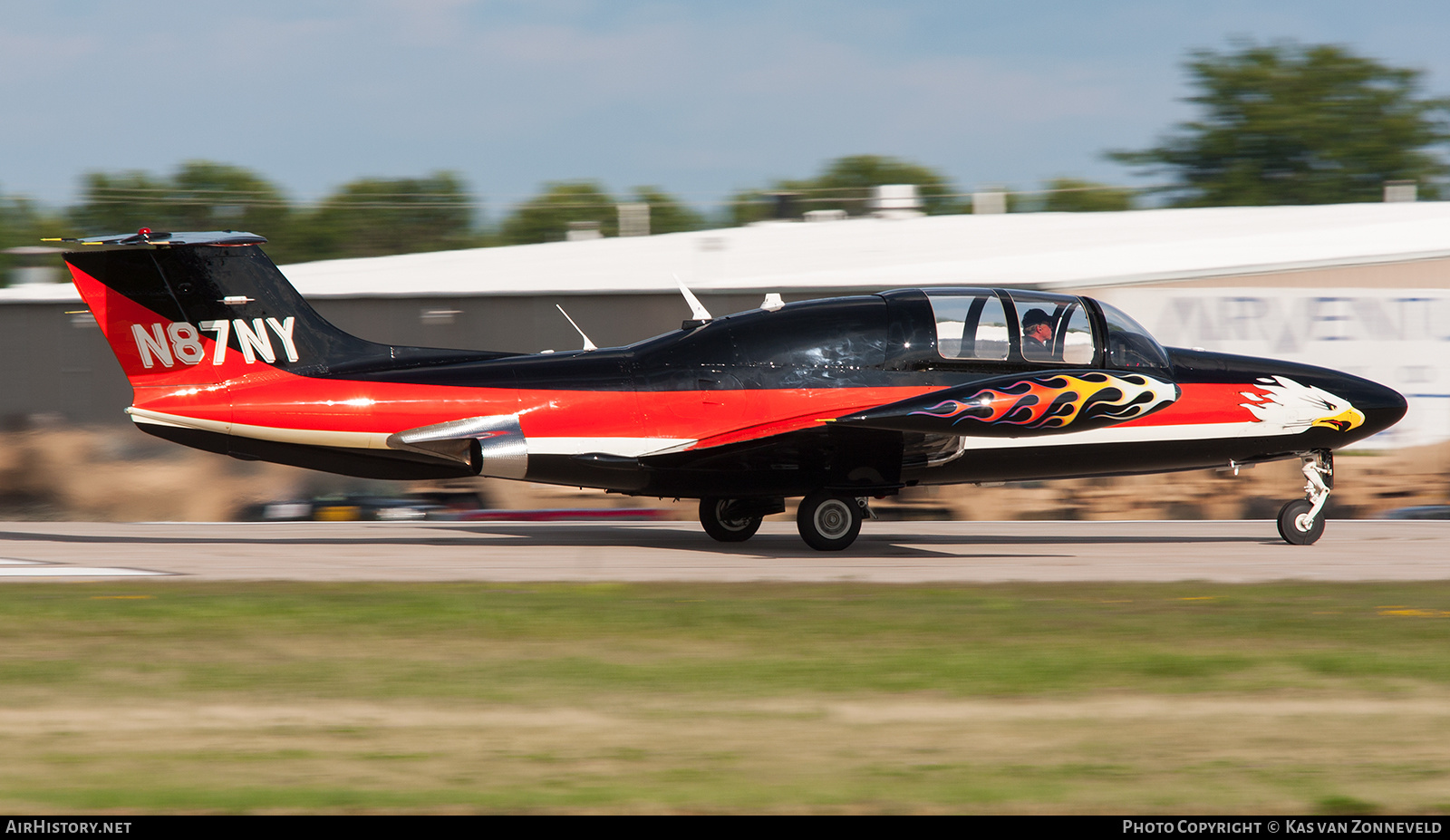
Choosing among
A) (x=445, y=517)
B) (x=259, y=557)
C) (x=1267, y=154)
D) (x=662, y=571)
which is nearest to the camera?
(x=662, y=571)

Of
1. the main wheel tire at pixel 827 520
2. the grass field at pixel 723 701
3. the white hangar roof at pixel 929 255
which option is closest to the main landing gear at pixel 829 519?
the main wheel tire at pixel 827 520

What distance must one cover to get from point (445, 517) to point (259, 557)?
15.6 ft

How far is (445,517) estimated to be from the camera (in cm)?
1809

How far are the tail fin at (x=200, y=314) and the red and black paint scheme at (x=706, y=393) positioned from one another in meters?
0.02

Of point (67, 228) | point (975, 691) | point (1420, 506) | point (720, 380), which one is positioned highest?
point (67, 228)

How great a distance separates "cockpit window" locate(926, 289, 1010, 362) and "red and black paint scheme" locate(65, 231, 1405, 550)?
0.07 feet

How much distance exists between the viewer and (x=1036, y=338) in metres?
13.6

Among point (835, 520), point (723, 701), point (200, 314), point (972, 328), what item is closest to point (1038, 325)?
point (972, 328)

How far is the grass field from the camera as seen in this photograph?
5.66 m

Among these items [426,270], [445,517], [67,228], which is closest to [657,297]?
[445,517]

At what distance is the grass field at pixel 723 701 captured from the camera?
5664mm

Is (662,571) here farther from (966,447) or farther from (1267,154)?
(1267,154)

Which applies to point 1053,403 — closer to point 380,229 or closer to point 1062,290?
point 1062,290

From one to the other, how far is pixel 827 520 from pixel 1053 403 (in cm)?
269
